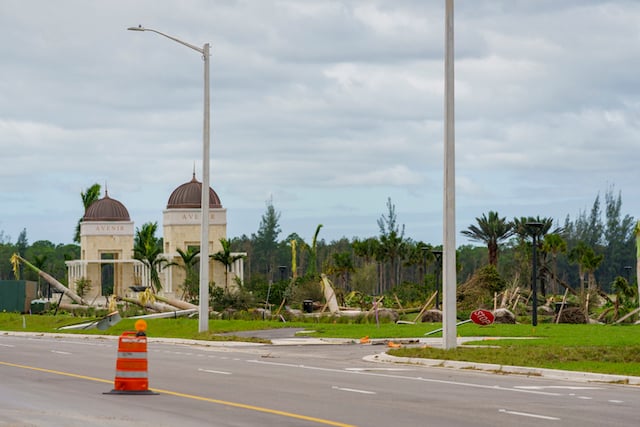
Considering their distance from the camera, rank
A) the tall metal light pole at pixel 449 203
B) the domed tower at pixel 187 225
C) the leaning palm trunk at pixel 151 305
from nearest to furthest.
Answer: the tall metal light pole at pixel 449 203
the leaning palm trunk at pixel 151 305
the domed tower at pixel 187 225

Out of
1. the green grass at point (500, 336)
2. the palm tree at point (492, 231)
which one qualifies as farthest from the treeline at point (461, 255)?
the green grass at point (500, 336)

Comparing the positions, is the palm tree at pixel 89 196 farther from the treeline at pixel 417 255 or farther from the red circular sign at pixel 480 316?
the red circular sign at pixel 480 316

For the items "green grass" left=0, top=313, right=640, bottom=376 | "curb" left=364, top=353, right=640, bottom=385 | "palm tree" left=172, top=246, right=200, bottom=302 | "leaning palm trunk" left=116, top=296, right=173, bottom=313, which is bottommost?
"curb" left=364, top=353, right=640, bottom=385

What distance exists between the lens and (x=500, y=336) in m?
36.3

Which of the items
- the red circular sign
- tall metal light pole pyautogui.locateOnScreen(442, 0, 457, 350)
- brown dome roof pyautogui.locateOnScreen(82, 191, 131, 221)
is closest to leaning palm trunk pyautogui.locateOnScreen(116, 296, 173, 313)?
the red circular sign

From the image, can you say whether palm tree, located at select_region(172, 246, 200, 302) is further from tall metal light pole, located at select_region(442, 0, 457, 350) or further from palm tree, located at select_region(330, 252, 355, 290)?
tall metal light pole, located at select_region(442, 0, 457, 350)

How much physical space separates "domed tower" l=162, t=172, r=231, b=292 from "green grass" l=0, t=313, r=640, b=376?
1010 inches

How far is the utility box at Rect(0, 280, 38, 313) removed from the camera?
68562 millimetres

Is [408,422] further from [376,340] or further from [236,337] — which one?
[236,337]

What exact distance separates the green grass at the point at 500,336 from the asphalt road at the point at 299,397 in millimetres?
1590

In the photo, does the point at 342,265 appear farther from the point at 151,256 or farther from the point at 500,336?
the point at 500,336

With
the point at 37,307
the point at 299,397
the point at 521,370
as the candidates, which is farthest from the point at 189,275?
the point at 299,397

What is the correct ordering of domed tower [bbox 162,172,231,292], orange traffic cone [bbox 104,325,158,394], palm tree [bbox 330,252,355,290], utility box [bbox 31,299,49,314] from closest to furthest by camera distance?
orange traffic cone [bbox 104,325,158,394] < utility box [bbox 31,299,49,314] < domed tower [bbox 162,172,231,292] < palm tree [bbox 330,252,355,290]

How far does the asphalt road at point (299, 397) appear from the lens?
15031mm
